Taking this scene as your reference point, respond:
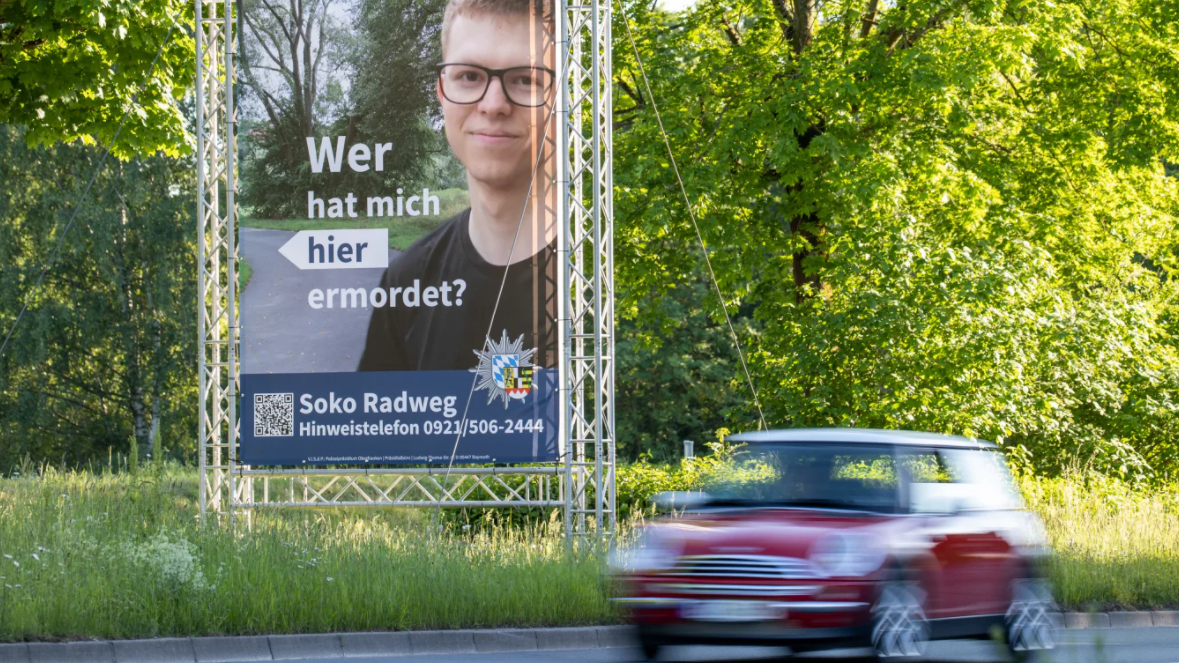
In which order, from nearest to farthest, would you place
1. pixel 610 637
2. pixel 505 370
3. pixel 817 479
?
pixel 817 479 < pixel 610 637 < pixel 505 370

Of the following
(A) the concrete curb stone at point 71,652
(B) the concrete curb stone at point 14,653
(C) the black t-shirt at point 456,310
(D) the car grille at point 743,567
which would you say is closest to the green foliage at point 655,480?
(C) the black t-shirt at point 456,310

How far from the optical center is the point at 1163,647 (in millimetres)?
11133

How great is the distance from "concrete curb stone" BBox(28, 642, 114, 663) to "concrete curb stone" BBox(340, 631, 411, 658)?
171cm

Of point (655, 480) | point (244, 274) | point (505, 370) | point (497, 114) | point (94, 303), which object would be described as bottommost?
point (655, 480)

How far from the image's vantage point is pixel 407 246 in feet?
50.3

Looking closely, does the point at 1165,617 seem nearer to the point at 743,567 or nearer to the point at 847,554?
the point at 847,554

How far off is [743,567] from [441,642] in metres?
3.47

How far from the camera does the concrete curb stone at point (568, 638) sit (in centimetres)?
1105

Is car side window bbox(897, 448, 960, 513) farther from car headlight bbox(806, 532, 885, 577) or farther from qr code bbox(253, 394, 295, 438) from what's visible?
qr code bbox(253, 394, 295, 438)

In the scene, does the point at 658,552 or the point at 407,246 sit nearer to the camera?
the point at 658,552

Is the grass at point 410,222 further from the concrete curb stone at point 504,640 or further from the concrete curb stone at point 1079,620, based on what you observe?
the concrete curb stone at point 1079,620

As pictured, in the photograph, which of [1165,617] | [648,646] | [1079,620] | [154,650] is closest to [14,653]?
[154,650]

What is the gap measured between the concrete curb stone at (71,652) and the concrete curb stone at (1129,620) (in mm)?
8790

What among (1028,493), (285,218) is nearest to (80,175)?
(285,218)
